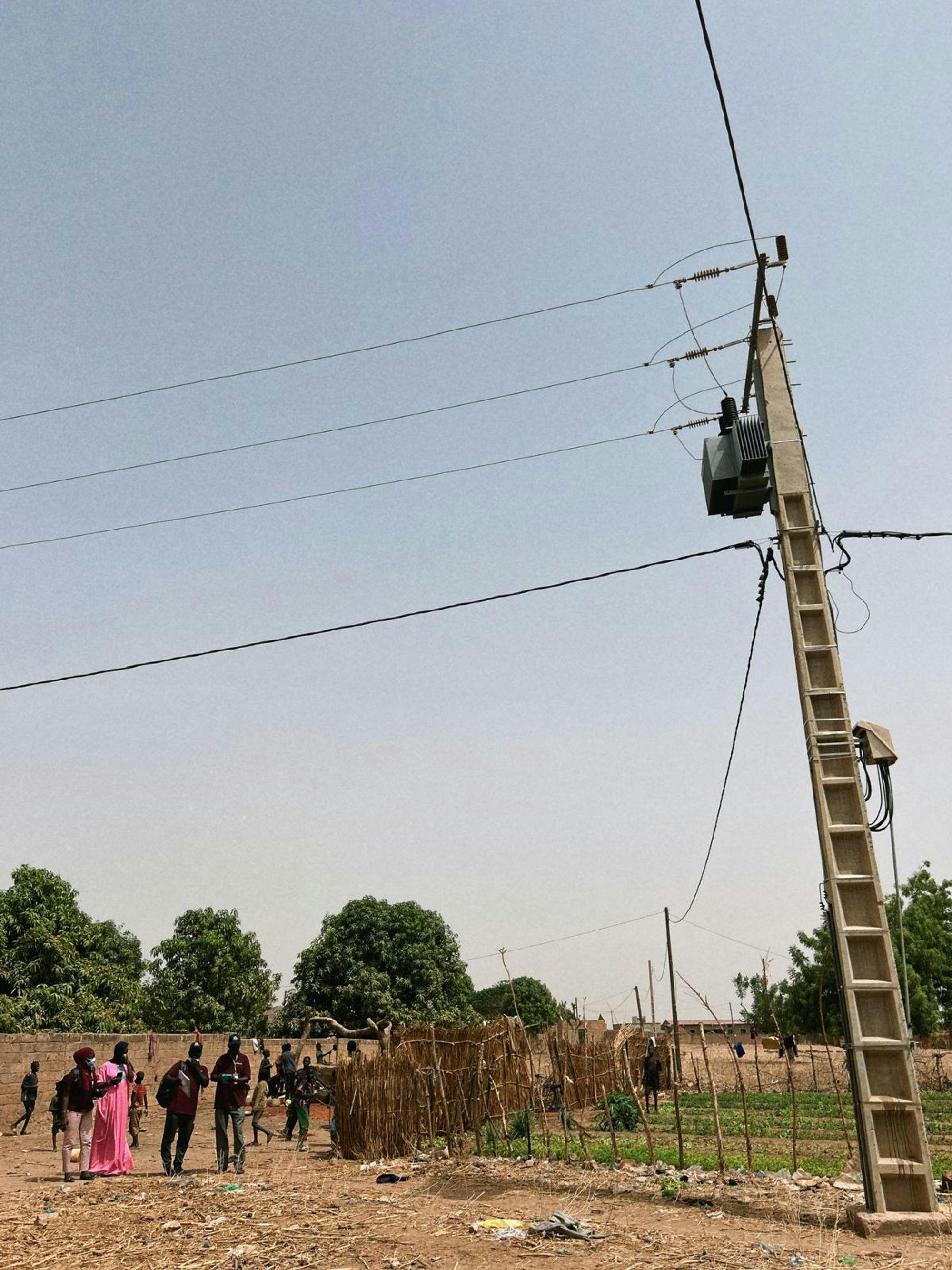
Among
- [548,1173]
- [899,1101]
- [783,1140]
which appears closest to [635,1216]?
[899,1101]

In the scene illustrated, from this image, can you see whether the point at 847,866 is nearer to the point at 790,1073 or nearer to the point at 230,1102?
the point at 790,1073

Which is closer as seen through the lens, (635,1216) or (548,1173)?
(635,1216)

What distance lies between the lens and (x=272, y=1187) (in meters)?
10.4

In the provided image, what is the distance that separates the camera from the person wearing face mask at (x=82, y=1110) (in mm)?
11484

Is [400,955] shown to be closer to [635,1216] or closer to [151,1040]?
[151,1040]

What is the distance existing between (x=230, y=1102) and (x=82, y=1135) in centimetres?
170

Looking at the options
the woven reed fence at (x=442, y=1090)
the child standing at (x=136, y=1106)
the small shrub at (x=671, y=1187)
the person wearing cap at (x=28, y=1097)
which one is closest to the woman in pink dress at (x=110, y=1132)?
the woven reed fence at (x=442, y=1090)

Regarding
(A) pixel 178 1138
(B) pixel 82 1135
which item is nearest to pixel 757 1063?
(A) pixel 178 1138

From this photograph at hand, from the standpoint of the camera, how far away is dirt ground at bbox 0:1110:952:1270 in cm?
686

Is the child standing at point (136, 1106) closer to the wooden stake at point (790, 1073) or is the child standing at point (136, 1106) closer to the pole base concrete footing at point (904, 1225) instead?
the wooden stake at point (790, 1073)

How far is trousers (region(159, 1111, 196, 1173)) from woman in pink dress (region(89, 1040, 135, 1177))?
491 millimetres

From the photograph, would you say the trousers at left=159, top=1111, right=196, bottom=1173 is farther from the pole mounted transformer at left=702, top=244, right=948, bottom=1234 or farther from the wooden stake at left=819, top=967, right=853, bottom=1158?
the pole mounted transformer at left=702, top=244, right=948, bottom=1234

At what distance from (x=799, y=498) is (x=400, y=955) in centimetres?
3345

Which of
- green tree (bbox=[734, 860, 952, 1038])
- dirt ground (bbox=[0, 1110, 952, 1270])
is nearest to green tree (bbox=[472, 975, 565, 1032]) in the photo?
green tree (bbox=[734, 860, 952, 1038])
